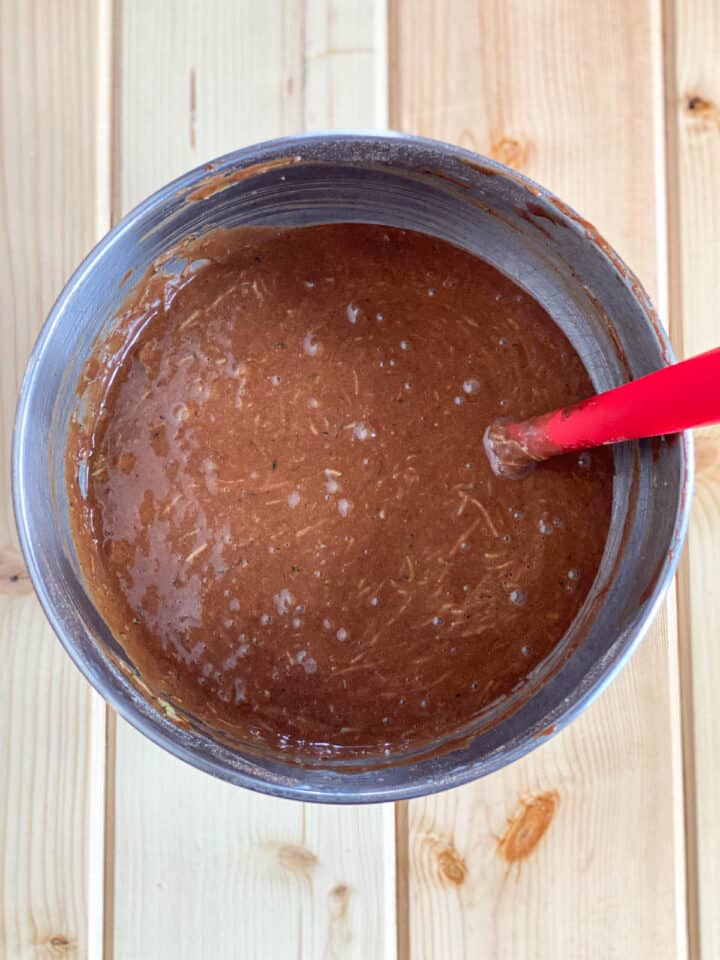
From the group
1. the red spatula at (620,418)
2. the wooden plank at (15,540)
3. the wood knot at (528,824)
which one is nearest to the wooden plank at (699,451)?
the wood knot at (528,824)

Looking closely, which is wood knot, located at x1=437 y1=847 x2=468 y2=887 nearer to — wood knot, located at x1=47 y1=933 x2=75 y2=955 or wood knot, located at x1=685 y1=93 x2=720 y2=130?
wood knot, located at x1=47 y1=933 x2=75 y2=955

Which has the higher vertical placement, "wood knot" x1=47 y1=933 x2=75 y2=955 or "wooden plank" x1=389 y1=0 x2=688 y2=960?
"wooden plank" x1=389 y1=0 x2=688 y2=960

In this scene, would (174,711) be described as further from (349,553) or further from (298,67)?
(298,67)

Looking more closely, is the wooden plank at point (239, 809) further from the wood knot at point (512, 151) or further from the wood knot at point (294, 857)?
the wood knot at point (512, 151)

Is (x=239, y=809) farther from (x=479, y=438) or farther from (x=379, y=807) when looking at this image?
(x=479, y=438)

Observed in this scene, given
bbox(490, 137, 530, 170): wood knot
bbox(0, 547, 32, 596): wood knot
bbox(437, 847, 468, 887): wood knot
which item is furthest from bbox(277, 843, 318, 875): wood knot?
bbox(490, 137, 530, 170): wood knot

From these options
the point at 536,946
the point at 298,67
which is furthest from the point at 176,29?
the point at 536,946
